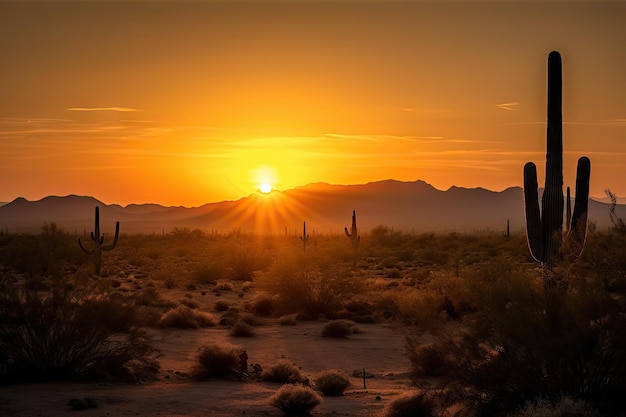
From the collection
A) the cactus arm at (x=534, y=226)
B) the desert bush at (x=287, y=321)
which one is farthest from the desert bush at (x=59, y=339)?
the desert bush at (x=287, y=321)

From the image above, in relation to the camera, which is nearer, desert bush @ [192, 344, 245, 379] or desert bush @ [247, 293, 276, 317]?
desert bush @ [192, 344, 245, 379]

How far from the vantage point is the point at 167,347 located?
2030 cm

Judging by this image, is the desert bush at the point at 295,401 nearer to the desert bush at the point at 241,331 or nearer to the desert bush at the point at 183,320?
the desert bush at the point at 241,331

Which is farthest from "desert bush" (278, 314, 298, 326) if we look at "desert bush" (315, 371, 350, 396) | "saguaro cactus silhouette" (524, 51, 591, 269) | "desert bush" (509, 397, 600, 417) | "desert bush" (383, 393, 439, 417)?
"desert bush" (509, 397, 600, 417)

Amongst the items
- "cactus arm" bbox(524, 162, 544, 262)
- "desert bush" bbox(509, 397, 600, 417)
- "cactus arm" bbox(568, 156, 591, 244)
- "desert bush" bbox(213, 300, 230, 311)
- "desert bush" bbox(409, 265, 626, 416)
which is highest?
"cactus arm" bbox(568, 156, 591, 244)

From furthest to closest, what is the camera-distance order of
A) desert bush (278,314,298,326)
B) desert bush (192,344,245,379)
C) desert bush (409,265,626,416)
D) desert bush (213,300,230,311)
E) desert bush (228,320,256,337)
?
desert bush (213,300,230,311)
desert bush (278,314,298,326)
desert bush (228,320,256,337)
desert bush (192,344,245,379)
desert bush (409,265,626,416)

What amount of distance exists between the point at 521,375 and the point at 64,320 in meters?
8.66

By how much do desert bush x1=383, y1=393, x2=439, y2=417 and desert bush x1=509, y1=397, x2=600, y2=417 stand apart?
2.64 metres

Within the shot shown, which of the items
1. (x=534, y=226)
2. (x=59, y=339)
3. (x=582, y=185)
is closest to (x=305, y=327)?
(x=582, y=185)

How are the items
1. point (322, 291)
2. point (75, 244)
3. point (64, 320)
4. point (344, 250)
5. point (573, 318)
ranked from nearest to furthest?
point (573, 318) → point (64, 320) → point (322, 291) → point (75, 244) → point (344, 250)

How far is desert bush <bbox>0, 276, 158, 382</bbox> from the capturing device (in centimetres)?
1467

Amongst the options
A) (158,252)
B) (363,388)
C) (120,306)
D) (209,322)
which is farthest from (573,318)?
(158,252)

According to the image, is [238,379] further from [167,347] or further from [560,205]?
[560,205]

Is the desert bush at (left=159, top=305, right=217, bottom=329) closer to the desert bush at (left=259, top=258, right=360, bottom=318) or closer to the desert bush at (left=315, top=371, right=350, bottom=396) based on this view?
the desert bush at (left=259, top=258, right=360, bottom=318)
